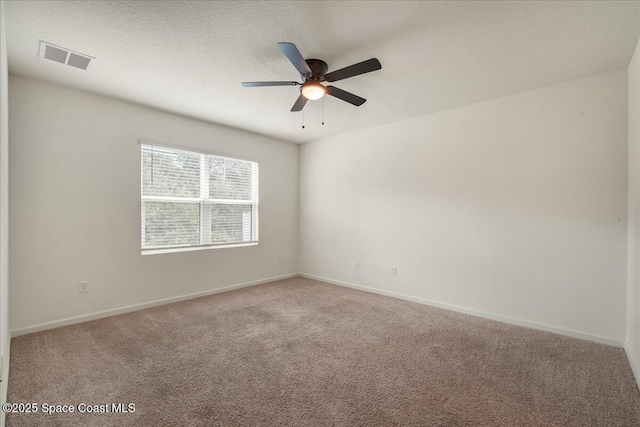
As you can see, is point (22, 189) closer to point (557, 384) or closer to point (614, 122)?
point (557, 384)

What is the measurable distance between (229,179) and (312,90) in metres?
2.54

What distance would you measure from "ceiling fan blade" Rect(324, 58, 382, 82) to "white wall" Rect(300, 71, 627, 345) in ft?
6.59

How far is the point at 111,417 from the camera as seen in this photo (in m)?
1.74

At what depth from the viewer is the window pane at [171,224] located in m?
3.71

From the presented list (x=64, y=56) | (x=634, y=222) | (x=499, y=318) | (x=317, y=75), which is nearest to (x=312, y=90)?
(x=317, y=75)

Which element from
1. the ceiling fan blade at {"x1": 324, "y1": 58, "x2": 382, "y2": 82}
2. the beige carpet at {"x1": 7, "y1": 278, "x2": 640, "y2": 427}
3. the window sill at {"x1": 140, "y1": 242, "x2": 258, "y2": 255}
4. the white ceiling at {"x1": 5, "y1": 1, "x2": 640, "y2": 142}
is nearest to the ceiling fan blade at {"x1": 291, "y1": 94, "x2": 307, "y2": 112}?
the white ceiling at {"x1": 5, "y1": 1, "x2": 640, "y2": 142}

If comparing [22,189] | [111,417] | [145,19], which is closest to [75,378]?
[111,417]

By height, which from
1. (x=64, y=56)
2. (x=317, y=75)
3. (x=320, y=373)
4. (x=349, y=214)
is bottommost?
(x=320, y=373)

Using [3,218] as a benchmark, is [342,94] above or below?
above

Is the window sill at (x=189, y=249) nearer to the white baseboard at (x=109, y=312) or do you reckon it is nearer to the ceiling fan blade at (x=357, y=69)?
the white baseboard at (x=109, y=312)

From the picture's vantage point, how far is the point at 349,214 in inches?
189

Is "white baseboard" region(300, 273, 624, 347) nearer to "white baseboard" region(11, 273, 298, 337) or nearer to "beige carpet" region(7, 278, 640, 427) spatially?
"beige carpet" region(7, 278, 640, 427)

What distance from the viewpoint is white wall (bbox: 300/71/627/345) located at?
108 inches

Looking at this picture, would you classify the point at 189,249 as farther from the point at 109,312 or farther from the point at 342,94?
the point at 342,94
